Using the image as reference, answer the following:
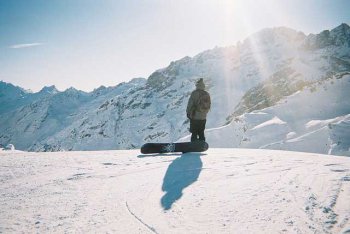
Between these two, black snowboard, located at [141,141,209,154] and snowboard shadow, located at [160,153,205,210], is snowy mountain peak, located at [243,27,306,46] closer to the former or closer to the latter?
black snowboard, located at [141,141,209,154]

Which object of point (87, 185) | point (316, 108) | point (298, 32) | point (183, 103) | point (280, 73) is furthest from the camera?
point (298, 32)

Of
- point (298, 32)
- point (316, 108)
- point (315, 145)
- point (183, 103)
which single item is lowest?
point (315, 145)

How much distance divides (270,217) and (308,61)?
302 feet

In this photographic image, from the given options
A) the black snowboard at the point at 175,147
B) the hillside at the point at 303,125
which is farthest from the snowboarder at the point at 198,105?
the hillside at the point at 303,125

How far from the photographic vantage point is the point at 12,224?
11.7ft

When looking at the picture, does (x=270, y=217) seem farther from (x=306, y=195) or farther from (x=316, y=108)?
(x=316, y=108)

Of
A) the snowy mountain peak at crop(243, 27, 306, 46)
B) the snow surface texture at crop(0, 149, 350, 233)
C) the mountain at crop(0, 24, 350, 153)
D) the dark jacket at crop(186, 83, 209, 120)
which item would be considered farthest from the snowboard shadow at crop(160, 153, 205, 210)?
the snowy mountain peak at crop(243, 27, 306, 46)

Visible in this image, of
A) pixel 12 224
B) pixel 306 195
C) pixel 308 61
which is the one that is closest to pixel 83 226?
pixel 12 224

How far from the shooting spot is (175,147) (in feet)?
30.4

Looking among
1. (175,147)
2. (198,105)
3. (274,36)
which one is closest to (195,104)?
(198,105)

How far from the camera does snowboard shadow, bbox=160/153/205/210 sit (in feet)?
15.0

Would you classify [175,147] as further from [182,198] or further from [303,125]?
[303,125]

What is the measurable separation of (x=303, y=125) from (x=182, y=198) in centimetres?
1491

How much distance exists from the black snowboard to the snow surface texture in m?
2.21
